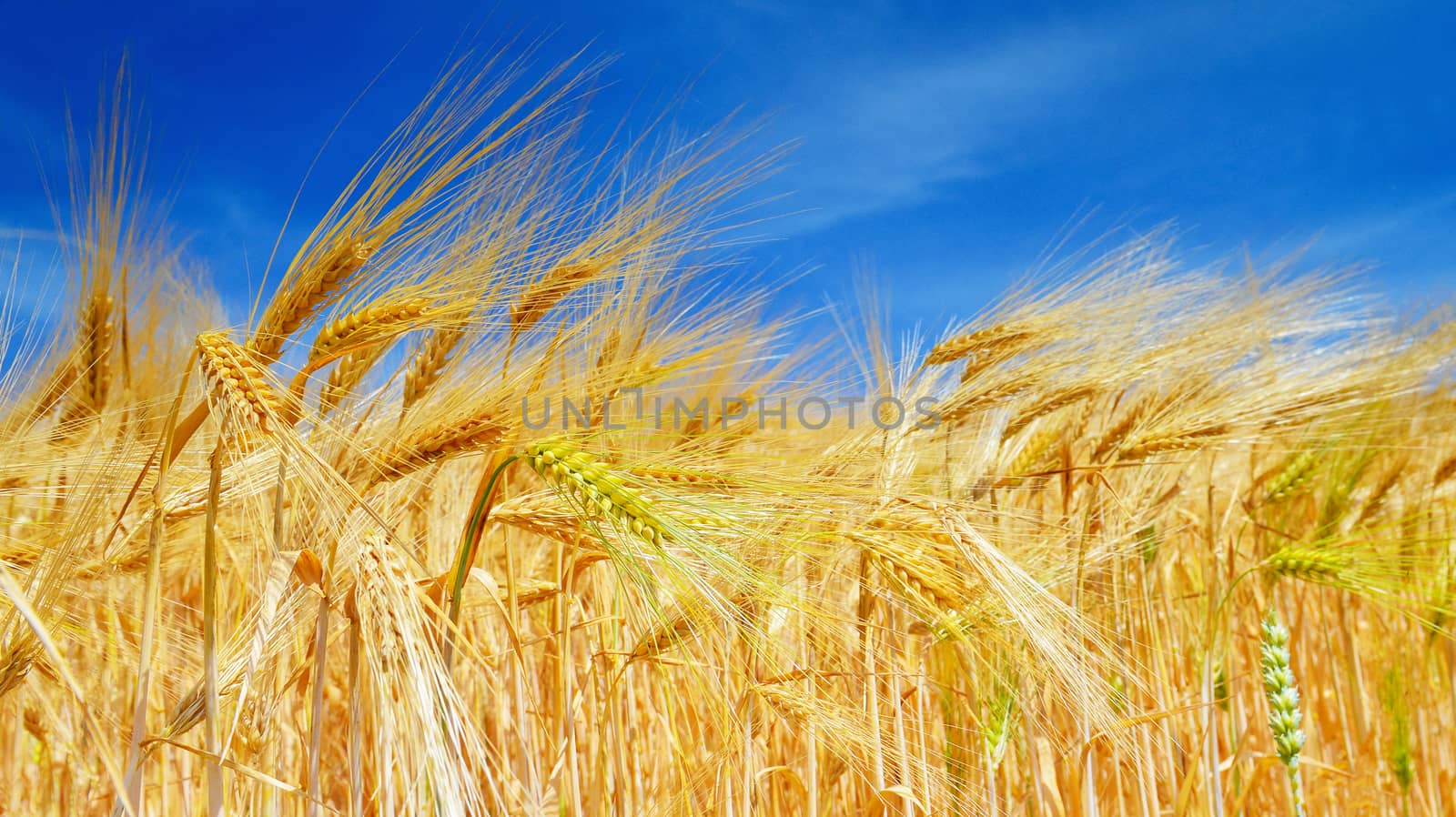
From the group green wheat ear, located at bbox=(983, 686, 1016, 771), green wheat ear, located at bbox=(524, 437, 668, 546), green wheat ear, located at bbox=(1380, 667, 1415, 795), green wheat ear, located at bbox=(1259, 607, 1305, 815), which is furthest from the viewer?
green wheat ear, located at bbox=(1380, 667, 1415, 795)

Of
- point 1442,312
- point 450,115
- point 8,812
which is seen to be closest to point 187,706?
point 450,115

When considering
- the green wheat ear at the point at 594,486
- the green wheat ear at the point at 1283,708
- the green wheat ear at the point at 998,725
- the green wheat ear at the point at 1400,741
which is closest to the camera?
the green wheat ear at the point at 594,486

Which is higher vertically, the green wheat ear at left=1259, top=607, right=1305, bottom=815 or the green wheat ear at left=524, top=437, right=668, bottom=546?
the green wheat ear at left=524, top=437, right=668, bottom=546

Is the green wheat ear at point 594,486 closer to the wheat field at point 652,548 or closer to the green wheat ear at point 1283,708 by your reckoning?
the wheat field at point 652,548

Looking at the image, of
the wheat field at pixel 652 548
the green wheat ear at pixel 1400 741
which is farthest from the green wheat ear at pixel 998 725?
the green wheat ear at pixel 1400 741

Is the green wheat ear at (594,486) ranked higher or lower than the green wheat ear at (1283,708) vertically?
higher

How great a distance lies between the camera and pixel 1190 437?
2.21 metres

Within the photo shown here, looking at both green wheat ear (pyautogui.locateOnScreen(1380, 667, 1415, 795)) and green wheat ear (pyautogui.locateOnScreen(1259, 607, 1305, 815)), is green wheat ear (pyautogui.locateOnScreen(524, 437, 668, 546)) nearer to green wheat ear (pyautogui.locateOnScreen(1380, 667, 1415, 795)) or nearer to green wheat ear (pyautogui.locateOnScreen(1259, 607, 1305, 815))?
green wheat ear (pyautogui.locateOnScreen(1259, 607, 1305, 815))

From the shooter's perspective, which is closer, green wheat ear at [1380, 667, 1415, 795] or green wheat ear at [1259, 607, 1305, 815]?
green wheat ear at [1259, 607, 1305, 815]

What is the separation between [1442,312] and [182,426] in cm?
387

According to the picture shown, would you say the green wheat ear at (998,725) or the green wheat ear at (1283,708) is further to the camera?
the green wheat ear at (998,725)

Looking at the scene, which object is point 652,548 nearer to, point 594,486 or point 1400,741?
point 594,486

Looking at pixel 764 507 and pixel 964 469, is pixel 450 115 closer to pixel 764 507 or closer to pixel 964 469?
pixel 764 507

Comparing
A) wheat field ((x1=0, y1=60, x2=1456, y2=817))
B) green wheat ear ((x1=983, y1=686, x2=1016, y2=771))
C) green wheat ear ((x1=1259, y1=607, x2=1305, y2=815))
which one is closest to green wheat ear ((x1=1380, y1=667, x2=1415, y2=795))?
wheat field ((x1=0, y1=60, x2=1456, y2=817))
